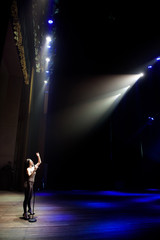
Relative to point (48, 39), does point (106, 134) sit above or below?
below

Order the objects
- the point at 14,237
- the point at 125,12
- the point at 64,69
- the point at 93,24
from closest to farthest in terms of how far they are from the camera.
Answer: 1. the point at 14,237
2. the point at 125,12
3. the point at 93,24
4. the point at 64,69

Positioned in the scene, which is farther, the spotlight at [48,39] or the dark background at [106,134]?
the dark background at [106,134]

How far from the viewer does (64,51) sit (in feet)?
34.6

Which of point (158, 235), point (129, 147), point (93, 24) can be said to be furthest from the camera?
point (129, 147)

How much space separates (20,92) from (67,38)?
160 inches

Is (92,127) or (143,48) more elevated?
(143,48)

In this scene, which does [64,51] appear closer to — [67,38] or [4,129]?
[67,38]

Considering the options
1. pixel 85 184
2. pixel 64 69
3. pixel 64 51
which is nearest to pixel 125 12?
pixel 64 51

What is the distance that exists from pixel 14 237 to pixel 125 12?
25.3ft

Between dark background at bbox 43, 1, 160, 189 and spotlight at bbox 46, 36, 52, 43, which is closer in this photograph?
spotlight at bbox 46, 36, 52, 43

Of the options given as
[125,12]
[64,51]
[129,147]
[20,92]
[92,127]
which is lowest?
[129,147]

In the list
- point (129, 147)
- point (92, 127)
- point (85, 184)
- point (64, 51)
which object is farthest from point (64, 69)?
point (85, 184)

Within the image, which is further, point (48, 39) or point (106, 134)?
point (106, 134)

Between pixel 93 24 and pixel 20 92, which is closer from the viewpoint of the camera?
pixel 93 24
